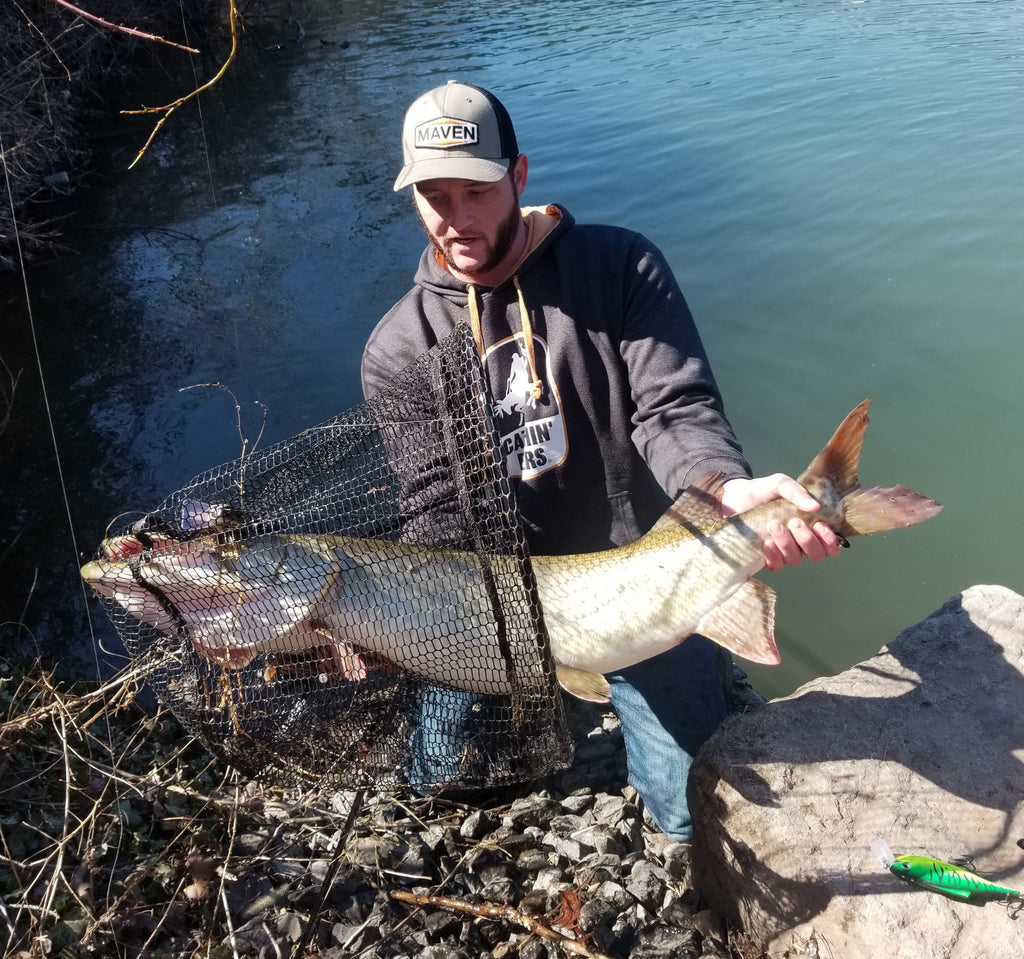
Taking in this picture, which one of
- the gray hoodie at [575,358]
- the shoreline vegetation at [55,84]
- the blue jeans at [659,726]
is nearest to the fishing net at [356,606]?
the blue jeans at [659,726]

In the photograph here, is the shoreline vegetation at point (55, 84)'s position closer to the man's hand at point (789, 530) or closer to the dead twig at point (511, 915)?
the dead twig at point (511, 915)

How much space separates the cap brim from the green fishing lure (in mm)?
2880

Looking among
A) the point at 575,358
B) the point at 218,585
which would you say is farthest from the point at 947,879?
the point at 218,585

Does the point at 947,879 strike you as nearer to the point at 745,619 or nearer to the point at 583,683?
the point at 745,619

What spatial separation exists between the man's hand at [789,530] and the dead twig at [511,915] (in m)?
1.54

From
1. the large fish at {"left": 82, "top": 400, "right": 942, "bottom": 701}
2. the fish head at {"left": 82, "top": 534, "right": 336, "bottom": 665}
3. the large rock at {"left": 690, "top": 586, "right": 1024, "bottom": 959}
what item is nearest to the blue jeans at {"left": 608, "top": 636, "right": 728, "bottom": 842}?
the large rock at {"left": 690, "top": 586, "right": 1024, "bottom": 959}

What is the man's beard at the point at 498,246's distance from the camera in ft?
12.1

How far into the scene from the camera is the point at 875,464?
6.61 metres

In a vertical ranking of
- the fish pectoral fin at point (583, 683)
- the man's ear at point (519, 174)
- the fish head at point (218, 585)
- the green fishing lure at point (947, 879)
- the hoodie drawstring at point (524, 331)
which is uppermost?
the man's ear at point (519, 174)

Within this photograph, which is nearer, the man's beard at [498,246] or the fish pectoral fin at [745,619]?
the fish pectoral fin at [745,619]

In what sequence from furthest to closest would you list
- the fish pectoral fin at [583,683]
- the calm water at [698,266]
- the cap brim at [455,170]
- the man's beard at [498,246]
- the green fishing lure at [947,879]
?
the calm water at [698,266]
the man's beard at [498,246]
the cap brim at [455,170]
the fish pectoral fin at [583,683]
the green fishing lure at [947,879]

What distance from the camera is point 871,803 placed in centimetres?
331

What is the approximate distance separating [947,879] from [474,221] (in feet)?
9.64

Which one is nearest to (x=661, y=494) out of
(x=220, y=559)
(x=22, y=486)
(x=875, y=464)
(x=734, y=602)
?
(x=734, y=602)
